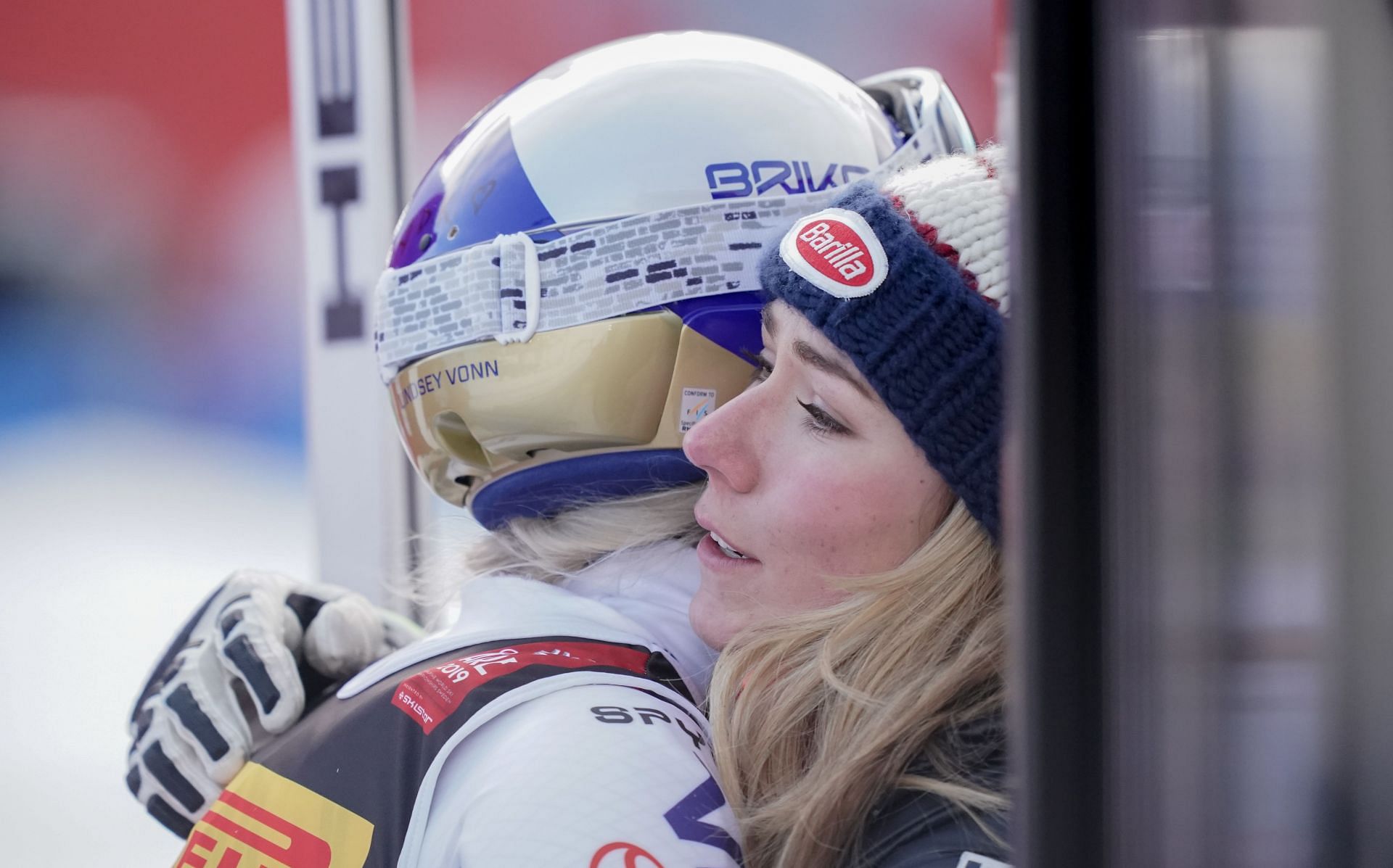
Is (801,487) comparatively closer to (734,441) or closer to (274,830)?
(734,441)

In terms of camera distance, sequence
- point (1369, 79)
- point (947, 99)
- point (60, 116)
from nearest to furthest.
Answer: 1. point (1369, 79)
2. point (947, 99)
3. point (60, 116)

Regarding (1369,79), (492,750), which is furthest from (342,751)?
(1369,79)

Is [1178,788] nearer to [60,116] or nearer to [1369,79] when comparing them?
[1369,79]

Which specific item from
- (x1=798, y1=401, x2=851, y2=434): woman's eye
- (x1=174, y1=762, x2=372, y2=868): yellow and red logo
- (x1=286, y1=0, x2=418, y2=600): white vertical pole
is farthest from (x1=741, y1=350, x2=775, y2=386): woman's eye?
(x1=286, y1=0, x2=418, y2=600): white vertical pole

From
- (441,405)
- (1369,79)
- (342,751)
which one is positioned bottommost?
(342,751)

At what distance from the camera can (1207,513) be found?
20.8 inches

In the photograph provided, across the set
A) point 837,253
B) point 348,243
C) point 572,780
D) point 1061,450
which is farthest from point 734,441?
point 348,243

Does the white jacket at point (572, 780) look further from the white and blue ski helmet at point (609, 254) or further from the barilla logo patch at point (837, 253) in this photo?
the barilla logo patch at point (837, 253)

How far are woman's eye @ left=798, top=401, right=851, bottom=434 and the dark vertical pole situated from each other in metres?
0.61

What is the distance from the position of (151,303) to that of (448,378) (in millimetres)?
1370

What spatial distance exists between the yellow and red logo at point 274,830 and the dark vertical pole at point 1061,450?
0.70 meters

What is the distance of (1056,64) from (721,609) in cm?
77

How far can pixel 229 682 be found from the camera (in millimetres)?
1445

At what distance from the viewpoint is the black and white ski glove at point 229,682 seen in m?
1.40
